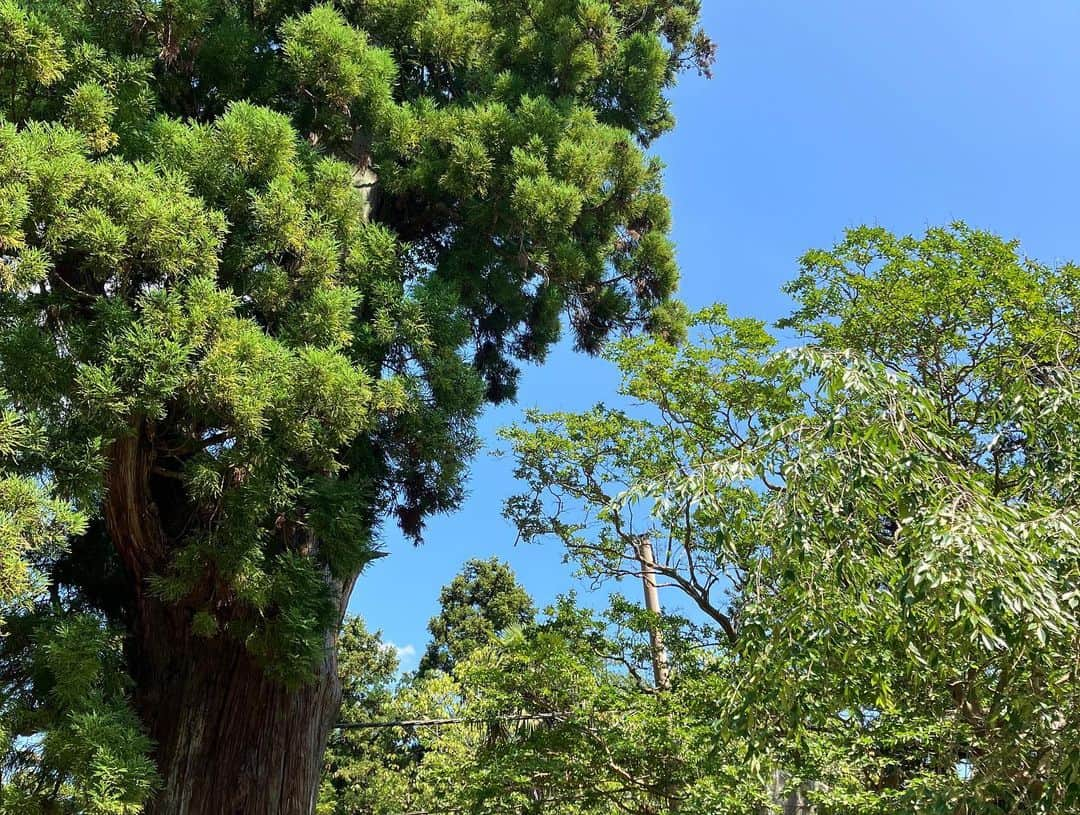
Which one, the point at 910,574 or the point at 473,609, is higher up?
the point at 473,609

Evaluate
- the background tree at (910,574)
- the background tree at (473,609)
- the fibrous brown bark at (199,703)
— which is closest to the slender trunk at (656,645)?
the background tree at (910,574)

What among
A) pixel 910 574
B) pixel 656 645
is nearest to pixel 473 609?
pixel 656 645

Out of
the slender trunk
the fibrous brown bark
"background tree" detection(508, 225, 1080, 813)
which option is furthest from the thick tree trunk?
the slender trunk

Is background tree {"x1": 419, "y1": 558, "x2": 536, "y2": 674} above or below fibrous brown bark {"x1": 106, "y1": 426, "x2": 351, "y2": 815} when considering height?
above

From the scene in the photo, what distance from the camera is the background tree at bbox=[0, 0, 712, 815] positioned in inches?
118

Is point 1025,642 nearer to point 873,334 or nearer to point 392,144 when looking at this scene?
point 392,144

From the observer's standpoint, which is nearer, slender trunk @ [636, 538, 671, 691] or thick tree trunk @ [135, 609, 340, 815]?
thick tree trunk @ [135, 609, 340, 815]

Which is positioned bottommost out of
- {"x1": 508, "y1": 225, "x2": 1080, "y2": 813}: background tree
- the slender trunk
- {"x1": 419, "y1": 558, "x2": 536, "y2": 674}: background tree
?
{"x1": 508, "y1": 225, "x2": 1080, "y2": 813}: background tree

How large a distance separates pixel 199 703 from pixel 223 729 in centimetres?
16

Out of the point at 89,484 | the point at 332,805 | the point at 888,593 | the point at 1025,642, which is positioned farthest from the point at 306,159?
the point at 332,805

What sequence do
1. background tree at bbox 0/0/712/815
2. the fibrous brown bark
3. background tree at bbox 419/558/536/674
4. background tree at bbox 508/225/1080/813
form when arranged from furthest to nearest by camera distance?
background tree at bbox 419/558/536/674, the fibrous brown bark, background tree at bbox 0/0/712/815, background tree at bbox 508/225/1080/813

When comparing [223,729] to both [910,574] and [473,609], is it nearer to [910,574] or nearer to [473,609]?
[910,574]

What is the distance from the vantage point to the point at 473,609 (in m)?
16.1

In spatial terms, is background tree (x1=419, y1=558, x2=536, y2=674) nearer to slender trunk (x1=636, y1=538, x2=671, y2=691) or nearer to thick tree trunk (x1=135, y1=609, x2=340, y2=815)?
slender trunk (x1=636, y1=538, x2=671, y2=691)
